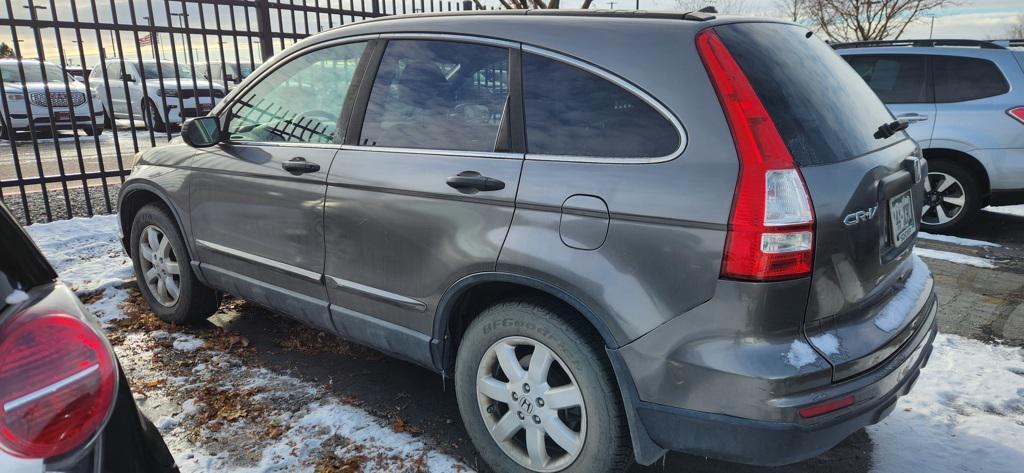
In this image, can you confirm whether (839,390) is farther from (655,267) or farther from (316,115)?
(316,115)

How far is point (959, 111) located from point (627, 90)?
573 cm

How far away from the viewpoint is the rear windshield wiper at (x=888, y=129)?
2435 mm

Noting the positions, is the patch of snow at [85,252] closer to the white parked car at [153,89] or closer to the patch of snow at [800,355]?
the patch of snow at [800,355]

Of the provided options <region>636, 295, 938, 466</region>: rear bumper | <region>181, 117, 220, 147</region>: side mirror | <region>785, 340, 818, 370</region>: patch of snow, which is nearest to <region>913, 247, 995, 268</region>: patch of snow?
<region>636, 295, 938, 466</region>: rear bumper

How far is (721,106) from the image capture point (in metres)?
1.96

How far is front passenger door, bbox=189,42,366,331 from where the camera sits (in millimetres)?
3018

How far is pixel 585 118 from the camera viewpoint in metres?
2.22

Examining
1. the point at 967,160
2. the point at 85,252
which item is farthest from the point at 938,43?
the point at 85,252

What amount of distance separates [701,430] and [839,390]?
1.41 feet

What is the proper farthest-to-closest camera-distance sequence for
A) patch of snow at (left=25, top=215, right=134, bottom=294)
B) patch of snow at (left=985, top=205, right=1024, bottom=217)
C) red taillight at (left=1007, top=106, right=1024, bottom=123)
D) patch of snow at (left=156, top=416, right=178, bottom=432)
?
patch of snow at (left=985, top=205, right=1024, bottom=217)
red taillight at (left=1007, top=106, right=1024, bottom=123)
patch of snow at (left=25, top=215, right=134, bottom=294)
patch of snow at (left=156, top=416, right=178, bottom=432)

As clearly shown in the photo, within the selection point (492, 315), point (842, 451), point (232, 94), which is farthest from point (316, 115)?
point (842, 451)

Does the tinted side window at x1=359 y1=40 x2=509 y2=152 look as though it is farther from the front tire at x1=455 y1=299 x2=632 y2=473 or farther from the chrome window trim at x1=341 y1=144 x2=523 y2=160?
the front tire at x1=455 y1=299 x2=632 y2=473

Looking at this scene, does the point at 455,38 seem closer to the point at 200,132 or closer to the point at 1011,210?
the point at 200,132

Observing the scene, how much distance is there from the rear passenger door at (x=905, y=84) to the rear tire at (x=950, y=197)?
346 mm
